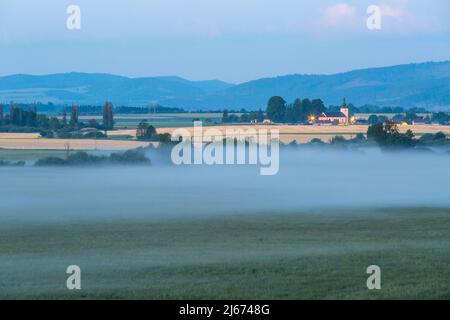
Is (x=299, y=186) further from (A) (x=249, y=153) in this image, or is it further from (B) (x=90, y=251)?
(B) (x=90, y=251)

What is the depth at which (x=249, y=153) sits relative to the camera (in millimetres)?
88625

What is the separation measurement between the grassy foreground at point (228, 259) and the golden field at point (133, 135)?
4428cm

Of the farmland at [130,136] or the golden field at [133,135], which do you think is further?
the farmland at [130,136]

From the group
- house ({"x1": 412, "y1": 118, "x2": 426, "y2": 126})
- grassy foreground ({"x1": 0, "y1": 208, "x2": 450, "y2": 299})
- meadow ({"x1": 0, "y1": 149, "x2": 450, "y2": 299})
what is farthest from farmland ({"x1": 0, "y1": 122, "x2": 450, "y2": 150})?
grassy foreground ({"x1": 0, "y1": 208, "x2": 450, "y2": 299})

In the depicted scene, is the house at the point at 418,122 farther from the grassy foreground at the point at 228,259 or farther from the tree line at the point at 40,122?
the grassy foreground at the point at 228,259

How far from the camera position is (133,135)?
91750mm

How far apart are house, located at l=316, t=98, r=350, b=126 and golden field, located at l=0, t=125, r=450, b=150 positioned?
2.99 ft

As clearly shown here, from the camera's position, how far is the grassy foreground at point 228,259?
22.3 m

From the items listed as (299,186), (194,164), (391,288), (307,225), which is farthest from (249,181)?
(391,288)

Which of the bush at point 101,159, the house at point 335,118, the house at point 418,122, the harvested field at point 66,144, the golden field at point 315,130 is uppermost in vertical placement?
the house at point 335,118

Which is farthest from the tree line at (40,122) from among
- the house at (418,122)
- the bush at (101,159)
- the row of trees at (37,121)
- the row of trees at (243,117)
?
the house at (418,122)

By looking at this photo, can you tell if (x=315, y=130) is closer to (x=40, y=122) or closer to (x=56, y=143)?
(x=40, y=122)

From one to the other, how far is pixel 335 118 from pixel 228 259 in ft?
277
